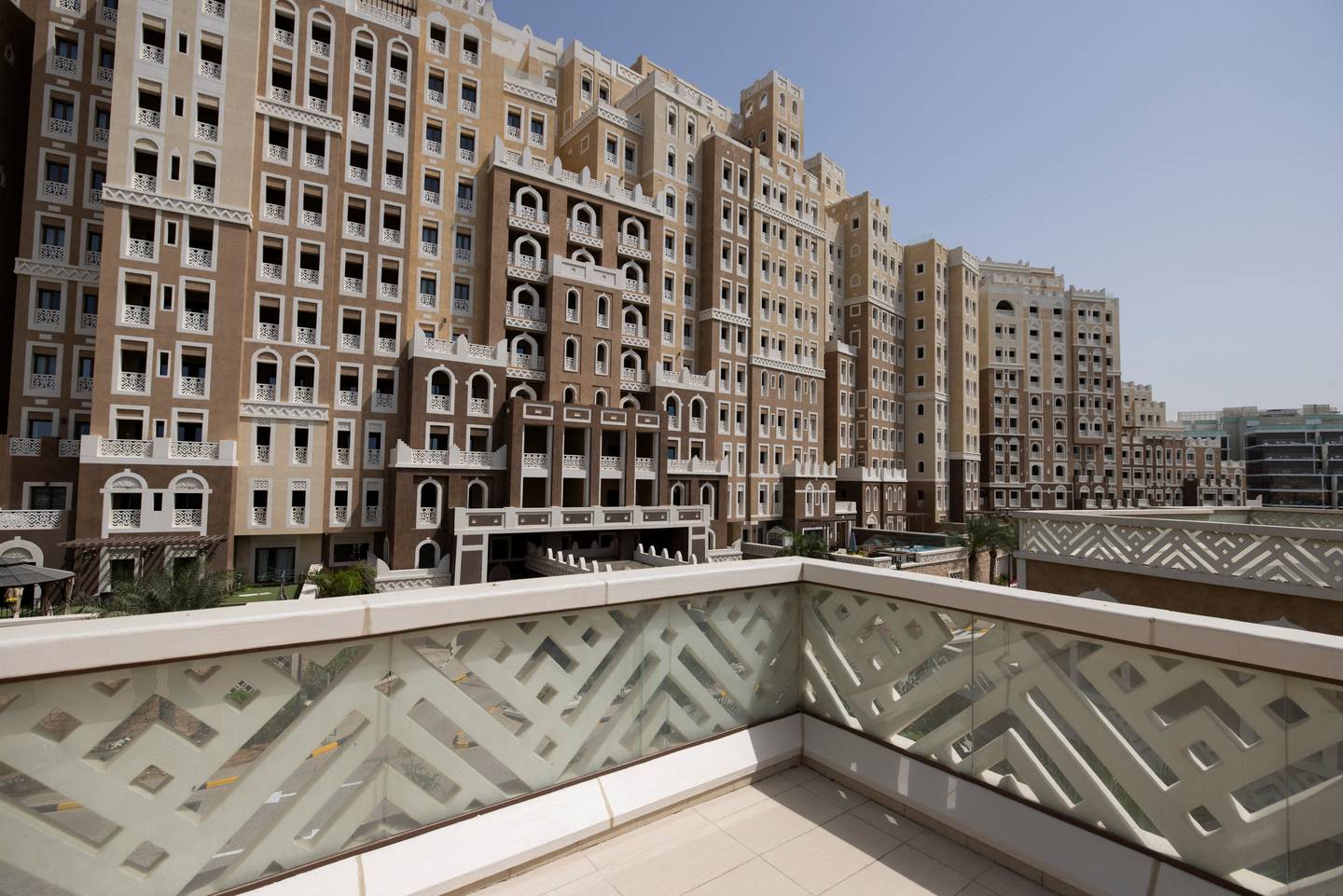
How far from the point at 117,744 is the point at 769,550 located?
31092 millimetres

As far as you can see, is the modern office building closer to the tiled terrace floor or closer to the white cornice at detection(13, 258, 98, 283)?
the tiled terrace floor

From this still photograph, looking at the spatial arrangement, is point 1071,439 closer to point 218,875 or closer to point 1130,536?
point 1130,536

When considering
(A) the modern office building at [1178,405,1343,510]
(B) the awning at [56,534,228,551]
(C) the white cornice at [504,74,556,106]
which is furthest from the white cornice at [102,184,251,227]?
(A) the modern office building at [1178,405,1343,510]

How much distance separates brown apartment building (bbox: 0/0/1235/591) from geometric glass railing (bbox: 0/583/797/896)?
2093 centimetres

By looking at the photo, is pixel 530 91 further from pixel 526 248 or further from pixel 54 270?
pixel 54 270

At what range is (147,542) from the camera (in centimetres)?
1947

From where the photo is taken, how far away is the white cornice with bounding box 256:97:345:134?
2308cm

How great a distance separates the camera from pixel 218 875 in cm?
228

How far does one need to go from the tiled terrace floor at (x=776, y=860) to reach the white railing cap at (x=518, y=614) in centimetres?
123

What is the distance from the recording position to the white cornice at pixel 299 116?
23078mm

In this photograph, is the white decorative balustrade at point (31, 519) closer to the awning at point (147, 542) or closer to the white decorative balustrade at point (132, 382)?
the awning at point (147, 542)

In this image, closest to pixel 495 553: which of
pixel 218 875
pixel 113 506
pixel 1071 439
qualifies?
pixel 113 506

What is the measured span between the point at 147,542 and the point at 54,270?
39.3 feet

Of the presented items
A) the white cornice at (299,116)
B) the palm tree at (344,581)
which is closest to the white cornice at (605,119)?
the white cornice at (299,116)
